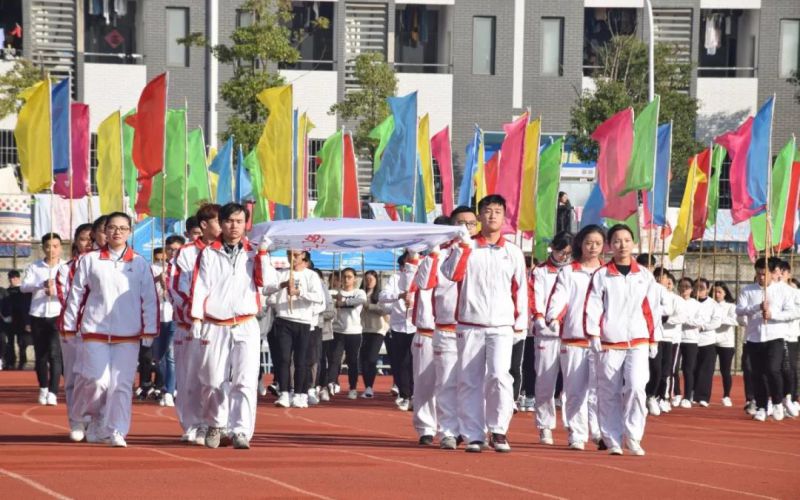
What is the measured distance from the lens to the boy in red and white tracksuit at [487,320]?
13398 mm

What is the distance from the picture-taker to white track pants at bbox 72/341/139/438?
13.3 meters

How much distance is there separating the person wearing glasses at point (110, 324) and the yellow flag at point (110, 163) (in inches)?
450

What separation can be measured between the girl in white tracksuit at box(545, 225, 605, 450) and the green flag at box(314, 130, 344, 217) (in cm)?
1251

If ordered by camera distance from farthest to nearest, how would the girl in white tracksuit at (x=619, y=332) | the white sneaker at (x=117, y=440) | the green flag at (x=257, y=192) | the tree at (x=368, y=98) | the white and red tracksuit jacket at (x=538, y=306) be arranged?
the tree at (x=368, y=98)
the green flag at (x=257, y=192)
the white and red tracksuit jacket at (x=538, y=306)
the girl in white tracksuit at (x=619, y=332)
the white sneaker at (x=117, y=440)

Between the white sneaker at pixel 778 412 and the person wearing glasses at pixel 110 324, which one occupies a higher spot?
the person wearing glasses at pixel 110 324

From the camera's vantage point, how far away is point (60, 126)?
22.5 m

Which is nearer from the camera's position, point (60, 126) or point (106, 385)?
point (106, 385)

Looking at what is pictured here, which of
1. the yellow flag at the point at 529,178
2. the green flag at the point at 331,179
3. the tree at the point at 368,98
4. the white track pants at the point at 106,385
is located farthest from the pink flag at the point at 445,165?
the white track pants at the point at 106,385

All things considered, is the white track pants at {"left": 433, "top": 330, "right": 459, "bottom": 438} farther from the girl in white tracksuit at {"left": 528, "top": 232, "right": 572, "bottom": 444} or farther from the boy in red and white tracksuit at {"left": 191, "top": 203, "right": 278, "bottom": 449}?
the boy in red and white tracksuit at {"left": 191, "top": 203, "right": 278, "bottom": 449}

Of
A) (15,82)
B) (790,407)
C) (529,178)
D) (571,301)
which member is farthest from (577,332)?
(15,82)

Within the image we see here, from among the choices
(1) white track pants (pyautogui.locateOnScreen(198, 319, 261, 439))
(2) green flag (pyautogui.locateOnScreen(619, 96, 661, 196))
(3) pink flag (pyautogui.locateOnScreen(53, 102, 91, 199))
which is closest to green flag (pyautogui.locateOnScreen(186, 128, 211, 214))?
(3) pink flag (pyautogui.locateOnScreen(53, 102, 91, 199))

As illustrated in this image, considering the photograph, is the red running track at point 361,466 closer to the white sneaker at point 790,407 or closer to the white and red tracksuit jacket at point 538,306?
the white and red tracksuit jacket at point 538,306

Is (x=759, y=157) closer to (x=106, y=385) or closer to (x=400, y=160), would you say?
(x=400, y=160)

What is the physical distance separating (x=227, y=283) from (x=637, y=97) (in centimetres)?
3129
